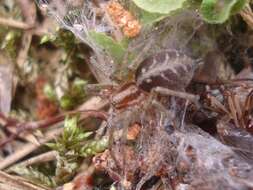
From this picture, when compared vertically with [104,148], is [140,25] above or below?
above

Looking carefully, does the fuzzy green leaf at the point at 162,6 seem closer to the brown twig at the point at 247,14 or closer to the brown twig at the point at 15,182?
the brown twig at the point at 247,14

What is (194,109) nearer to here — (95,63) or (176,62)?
(176,62)

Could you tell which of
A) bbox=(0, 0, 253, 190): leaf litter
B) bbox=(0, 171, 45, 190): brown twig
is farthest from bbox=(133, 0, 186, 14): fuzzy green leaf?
bbox=(0, 171, 45, 190): brown twig

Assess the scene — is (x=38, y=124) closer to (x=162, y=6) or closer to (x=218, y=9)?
(x=162, y=6)

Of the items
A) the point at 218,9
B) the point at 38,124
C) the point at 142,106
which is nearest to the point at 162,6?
the point at 218,9

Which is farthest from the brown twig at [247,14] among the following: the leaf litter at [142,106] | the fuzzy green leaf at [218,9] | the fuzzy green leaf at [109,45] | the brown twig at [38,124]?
the brown twig at [38,124]

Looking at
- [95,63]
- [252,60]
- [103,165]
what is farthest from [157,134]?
[252,60]

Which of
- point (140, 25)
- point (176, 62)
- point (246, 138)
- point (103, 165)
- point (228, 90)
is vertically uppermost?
point (140, 25)
